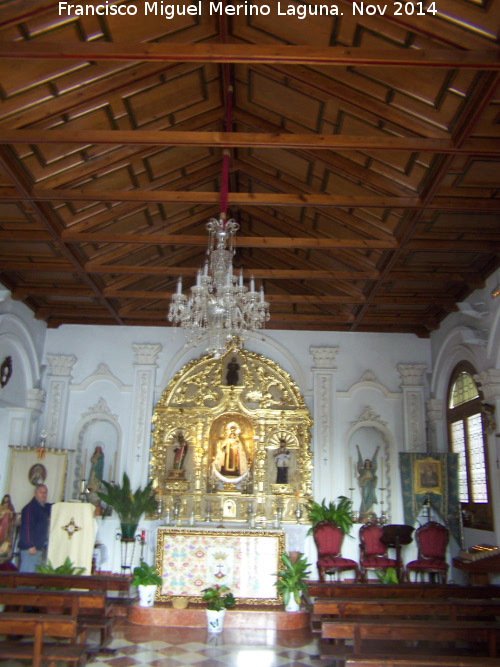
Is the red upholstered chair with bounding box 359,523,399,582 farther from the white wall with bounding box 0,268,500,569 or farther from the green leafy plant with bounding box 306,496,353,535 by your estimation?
the white wall with bounding box 0,268,500,569

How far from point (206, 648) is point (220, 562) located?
204 centimetres

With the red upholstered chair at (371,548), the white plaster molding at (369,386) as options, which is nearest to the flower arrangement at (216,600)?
the red upholstered chair at (371,548)

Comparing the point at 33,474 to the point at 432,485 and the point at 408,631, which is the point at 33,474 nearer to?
the point at 432,485

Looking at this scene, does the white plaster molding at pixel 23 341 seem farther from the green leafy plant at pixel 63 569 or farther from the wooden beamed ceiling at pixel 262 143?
the green leafy plant at pixel 63 569

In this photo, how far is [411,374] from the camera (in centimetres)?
1198

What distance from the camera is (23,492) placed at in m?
10.3

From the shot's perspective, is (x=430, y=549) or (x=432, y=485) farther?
(x=432, y=485)

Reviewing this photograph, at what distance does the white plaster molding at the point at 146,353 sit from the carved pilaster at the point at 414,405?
495 cm

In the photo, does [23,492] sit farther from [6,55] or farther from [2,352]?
[6,55]

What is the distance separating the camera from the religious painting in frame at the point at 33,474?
10.3 metres

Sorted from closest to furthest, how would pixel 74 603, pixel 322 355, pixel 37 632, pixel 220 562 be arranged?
1. pixel 37 632
2. pixel 74 603
3. pixel 220 562
4. pixel 322 355

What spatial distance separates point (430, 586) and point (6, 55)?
7433 millimetres

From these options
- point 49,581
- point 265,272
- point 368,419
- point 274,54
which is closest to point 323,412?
point 368,419

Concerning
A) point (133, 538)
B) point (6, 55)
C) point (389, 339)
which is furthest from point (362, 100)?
point (133, 538)
